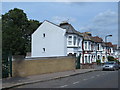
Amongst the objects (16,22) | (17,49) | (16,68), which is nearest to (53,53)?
(17,49)

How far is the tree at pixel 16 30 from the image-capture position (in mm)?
45719

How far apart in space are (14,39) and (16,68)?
2923 centimetres

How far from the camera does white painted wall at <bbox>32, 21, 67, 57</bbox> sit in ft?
130

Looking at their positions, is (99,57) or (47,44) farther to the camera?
(99,57)

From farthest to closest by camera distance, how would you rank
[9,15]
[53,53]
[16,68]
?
[9,15]
[53,53]
[16,68]

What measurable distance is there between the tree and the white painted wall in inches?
224

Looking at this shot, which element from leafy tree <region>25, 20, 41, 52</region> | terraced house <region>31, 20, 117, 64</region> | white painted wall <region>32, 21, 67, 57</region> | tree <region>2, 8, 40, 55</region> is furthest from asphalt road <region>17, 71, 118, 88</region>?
leafy tree <region>25, 20, 41, 52</region>

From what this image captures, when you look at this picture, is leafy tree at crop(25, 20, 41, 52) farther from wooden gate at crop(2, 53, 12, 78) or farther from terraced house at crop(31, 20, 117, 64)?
wooden gate at crop(2, 53, 12, 78)

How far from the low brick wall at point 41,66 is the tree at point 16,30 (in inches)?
681

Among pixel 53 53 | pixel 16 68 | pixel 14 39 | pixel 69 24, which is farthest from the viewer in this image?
pixel 14 39

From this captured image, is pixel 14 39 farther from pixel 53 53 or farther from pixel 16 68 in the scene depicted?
pixel 16 68

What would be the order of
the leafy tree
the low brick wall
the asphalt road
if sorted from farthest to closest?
1. the leafy tree
2. the low brick wall
3. the asphalt road

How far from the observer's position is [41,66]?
70.1 feet

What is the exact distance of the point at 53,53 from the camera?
40281 mm
